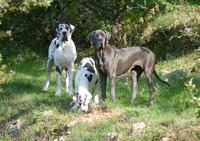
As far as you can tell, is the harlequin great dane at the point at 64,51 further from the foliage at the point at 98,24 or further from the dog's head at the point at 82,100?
the foliage at the point at 98,24

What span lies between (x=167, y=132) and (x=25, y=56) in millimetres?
9717

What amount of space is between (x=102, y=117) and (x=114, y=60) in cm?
125

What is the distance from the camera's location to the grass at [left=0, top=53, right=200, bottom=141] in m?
6.45

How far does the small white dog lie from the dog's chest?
3.07ft

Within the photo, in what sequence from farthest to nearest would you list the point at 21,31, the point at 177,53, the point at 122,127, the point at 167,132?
the point at 21,31 < the point at 177,53 < the point at 122,127 < the point at 167,132

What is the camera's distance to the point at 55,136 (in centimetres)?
722

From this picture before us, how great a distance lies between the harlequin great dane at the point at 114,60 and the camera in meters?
7.69

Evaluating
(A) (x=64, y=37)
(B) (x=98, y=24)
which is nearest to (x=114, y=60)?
(A) (x=64, y=37)

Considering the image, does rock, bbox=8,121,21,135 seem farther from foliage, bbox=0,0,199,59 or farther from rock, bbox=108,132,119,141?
foliage, bbox=0,0,199,59

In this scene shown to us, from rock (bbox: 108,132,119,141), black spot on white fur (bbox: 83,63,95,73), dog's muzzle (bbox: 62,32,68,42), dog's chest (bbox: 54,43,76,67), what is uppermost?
dog's muzzle (bbox: 62,32,68,42)

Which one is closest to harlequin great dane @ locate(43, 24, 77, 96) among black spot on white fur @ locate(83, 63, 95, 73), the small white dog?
the small white dog

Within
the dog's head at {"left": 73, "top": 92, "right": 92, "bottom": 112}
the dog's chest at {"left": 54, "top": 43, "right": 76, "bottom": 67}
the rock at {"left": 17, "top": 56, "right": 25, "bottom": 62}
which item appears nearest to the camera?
the dog's head at {"left": 73, "top": 92, "right": 92, "bottom": 112}

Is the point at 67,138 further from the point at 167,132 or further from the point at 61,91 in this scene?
the point at 61,91

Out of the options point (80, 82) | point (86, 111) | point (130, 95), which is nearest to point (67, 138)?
point (86, 111)
